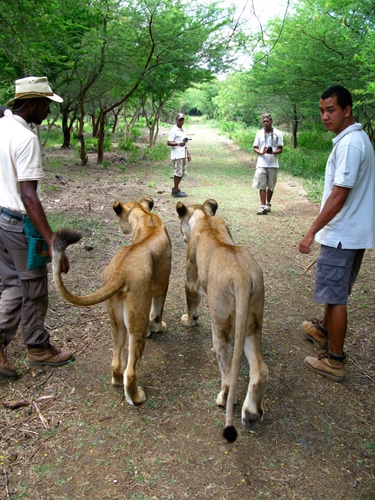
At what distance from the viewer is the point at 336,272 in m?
3.53

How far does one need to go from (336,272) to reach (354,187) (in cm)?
72

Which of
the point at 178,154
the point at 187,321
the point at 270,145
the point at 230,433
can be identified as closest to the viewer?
the point at 230,433

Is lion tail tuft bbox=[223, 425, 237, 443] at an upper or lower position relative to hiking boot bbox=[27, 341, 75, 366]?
upper

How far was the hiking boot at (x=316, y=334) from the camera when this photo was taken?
4160 mm

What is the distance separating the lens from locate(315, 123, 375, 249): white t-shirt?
3.28 meters

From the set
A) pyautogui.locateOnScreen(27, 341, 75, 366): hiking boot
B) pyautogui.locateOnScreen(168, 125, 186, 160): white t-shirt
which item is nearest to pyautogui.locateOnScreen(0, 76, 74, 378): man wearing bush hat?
pyautogui.locateOnScreen(27, 341, 75, 366): hiking boot

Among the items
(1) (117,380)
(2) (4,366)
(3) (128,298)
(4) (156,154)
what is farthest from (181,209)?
(4) (156,154)

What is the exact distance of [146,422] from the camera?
10.3 feet

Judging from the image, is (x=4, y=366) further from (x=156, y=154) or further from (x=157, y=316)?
(x=156, y=154)

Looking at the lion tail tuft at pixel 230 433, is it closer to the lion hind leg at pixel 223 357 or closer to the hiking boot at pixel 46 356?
the lion hind leg at pixel 223 357

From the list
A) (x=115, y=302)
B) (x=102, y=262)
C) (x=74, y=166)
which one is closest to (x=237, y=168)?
(x=74, y=166)

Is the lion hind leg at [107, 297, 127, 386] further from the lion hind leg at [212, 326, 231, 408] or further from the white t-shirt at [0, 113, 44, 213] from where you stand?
the white t-shirt at [0, 113, 44, 213]

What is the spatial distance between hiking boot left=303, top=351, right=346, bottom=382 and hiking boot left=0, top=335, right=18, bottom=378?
2.63m

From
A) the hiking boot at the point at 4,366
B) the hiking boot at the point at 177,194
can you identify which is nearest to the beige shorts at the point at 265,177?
the hiking boot at the point at 177,194
